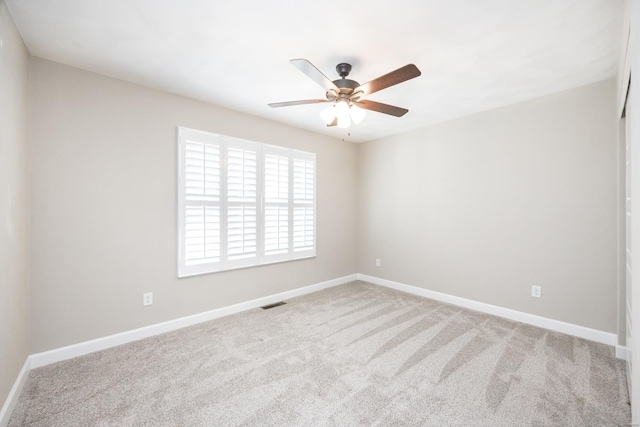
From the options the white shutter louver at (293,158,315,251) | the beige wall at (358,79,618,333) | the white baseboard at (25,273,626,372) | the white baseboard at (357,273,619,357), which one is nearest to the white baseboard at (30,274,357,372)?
the white baseboard at (25,273,626,372)

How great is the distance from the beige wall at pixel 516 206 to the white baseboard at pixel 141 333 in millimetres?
2115

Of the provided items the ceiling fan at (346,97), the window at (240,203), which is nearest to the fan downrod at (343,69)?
the ceiling fan at (346,97)

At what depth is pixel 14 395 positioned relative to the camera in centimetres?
191

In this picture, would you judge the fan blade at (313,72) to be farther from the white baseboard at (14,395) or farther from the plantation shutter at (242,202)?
the white baseboard at (14,395)

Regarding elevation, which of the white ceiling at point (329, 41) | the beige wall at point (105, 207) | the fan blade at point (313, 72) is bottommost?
the beige wall at point (105, 207)

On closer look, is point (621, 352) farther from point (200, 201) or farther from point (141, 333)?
point (141, 333)

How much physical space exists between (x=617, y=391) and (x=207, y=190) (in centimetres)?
394

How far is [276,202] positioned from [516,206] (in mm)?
2980

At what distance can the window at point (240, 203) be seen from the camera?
3172 millimetres

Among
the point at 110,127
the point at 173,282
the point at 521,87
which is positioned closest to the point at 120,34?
the point at 110,127

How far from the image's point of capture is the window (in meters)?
3.17

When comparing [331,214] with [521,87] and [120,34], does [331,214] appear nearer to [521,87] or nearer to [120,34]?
[521,87]

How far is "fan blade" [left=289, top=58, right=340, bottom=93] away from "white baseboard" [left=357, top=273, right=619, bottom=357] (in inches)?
124

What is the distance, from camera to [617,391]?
2.02 metres
